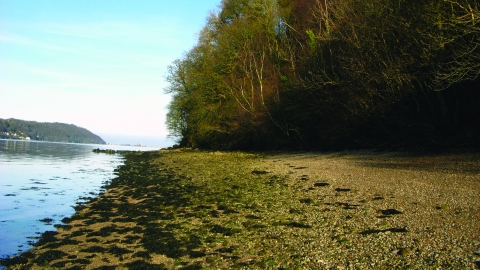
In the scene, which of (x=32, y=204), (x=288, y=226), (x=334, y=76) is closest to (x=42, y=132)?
(x=334, y=76)

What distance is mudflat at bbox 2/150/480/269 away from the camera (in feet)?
22.7

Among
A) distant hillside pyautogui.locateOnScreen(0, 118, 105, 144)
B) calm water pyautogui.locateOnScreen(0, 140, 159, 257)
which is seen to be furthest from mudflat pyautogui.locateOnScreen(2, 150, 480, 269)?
distant hillside pyautogui.locateOnScreen(0, 118, 105, 144)

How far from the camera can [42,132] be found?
164875 millimetres

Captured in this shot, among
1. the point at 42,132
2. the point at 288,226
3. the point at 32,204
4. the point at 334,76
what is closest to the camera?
the point at 288,226

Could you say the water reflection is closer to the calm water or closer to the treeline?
the calm water

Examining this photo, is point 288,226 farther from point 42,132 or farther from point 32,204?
point 42,132

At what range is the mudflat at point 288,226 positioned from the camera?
6.93 m

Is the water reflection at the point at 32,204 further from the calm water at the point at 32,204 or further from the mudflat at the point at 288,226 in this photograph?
the mudflat at the point at 288,226

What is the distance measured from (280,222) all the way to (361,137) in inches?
758

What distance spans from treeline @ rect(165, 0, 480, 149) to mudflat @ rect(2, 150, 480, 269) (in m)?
6.10

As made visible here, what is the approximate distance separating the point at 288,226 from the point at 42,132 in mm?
177454

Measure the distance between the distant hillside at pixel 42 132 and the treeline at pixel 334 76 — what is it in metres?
123

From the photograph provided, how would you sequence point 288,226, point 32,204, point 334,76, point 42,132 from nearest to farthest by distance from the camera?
point 288,226
point 32,204
point 334,76
point 42,132

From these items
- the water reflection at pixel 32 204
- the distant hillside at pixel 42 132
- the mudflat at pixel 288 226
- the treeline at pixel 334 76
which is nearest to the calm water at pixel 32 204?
the water reflection at pixel 32 204
